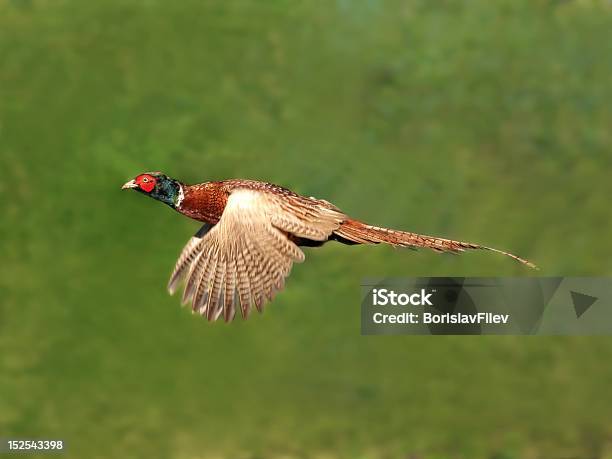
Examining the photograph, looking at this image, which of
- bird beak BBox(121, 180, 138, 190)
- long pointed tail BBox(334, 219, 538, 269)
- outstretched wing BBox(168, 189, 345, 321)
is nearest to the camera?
outstretched wing BBox(168, 189, 345, 321)

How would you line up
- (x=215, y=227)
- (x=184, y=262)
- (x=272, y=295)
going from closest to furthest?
1. (x=272, y=295)
2. (x=215, y=227)
3. (x=184, y=262)

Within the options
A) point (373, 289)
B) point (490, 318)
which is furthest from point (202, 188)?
point (490, 318)

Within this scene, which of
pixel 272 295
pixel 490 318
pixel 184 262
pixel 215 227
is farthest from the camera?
pixel 490 318

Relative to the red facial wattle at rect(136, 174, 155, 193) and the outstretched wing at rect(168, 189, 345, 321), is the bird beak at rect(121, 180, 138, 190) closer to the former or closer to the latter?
the red facial wattle at rect(136, 174, 155, 193)

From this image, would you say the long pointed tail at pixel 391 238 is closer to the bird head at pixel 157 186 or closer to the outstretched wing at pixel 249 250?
the outstretched wing at pixel 249 250

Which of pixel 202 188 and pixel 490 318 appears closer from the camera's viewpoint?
pixel 202 188

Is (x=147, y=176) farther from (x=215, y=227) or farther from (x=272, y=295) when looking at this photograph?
(x=272, y=295)

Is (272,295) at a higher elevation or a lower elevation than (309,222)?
lower

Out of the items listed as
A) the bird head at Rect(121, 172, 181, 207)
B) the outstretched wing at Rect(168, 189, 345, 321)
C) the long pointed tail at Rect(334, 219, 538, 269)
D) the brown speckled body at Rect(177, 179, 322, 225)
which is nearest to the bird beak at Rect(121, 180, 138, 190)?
the bird head at Rect(121, 172, 181, 207)
